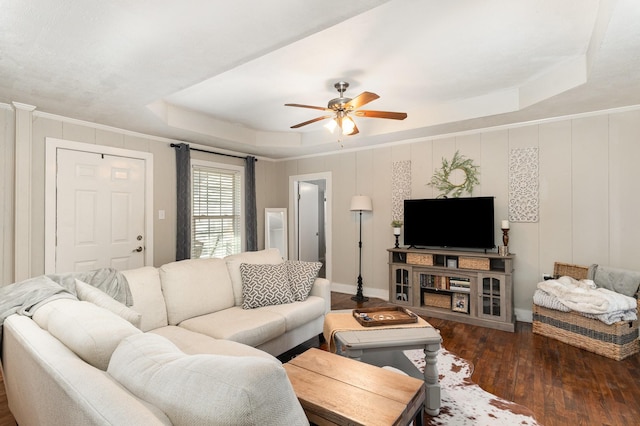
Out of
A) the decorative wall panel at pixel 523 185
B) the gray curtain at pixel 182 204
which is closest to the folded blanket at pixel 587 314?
the decorative wall panel at pixel 523 185

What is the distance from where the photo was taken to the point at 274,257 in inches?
139

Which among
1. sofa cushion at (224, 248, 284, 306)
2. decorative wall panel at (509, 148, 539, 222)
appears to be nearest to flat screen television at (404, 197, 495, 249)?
decorative wall panel at (509, 148, 539, 222)

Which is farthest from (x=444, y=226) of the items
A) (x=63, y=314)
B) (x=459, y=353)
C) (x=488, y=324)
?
(x=63, y=314)

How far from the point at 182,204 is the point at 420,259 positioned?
3275mm

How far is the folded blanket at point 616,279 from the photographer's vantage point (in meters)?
3.04

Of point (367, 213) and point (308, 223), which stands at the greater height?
point (367, 213)

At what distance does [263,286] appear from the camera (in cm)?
298

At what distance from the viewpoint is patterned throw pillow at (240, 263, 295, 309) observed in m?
2.93

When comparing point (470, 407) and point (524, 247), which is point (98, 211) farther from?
point (524, 247)

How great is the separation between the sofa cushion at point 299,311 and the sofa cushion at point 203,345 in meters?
0.67

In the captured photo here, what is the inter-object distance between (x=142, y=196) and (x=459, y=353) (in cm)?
403

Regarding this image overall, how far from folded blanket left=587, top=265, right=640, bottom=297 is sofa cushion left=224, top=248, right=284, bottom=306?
10.6ft

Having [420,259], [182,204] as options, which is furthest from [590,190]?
[182,204]

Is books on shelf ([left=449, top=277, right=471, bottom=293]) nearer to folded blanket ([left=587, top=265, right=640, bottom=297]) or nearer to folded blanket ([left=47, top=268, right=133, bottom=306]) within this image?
folded blanket ([left=587, top=265, right=640, bottom=297])
